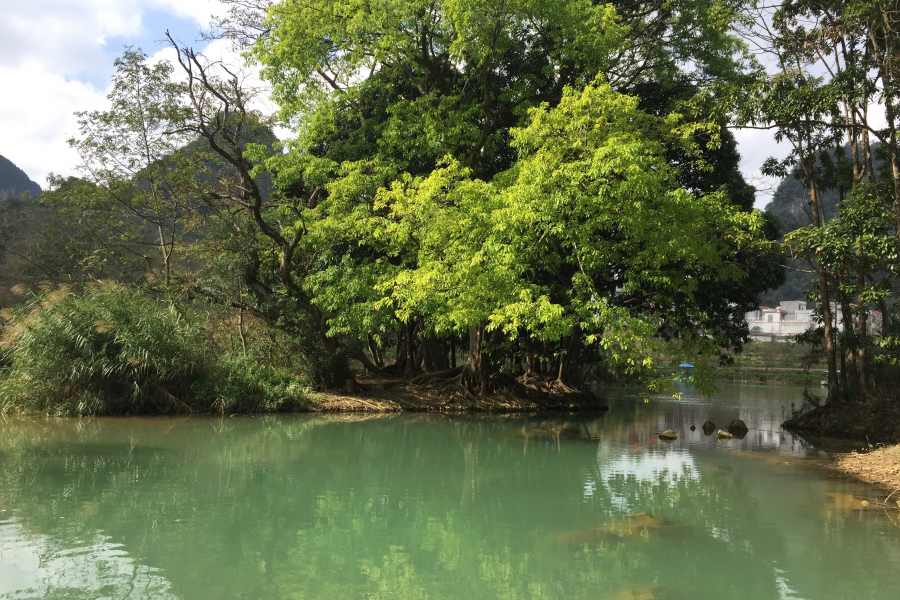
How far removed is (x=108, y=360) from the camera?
11609mm

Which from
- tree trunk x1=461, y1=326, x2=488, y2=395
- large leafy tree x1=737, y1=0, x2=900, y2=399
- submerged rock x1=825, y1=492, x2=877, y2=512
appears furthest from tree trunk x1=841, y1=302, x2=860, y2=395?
tree trunk x1=461, y1=326, x2=488, y2=395

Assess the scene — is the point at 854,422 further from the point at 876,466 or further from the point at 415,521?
the point at 415,521

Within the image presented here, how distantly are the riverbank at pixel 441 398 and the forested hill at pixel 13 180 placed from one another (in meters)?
37.0

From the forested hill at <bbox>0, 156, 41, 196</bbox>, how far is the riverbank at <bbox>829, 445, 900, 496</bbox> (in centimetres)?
4652

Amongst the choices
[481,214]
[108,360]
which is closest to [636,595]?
[481,214]

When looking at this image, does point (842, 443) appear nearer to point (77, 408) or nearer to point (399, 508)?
point (399, 508)

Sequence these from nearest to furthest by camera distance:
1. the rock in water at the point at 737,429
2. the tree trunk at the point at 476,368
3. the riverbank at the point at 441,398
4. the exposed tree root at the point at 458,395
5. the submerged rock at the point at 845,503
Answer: the submerged rock at the point at 845,503
the rock in water at the point at 737,429
the riverbank at the point at 441,398
the exposed tree root at the point at 458,395
the tree trunk at the point at 476,368

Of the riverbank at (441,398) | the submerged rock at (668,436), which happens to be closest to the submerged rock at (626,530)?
the submerged rock at (668,436)

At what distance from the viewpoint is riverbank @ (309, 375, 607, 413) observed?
14.5 meters

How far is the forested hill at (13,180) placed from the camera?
42.9 m

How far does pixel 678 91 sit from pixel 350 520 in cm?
1322

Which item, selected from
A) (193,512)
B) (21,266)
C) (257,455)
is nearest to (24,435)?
(257,455)

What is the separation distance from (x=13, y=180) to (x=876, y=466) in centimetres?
5030

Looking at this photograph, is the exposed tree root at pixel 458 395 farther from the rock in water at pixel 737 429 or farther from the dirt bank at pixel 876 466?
the dirt bank at pixel 876 466
